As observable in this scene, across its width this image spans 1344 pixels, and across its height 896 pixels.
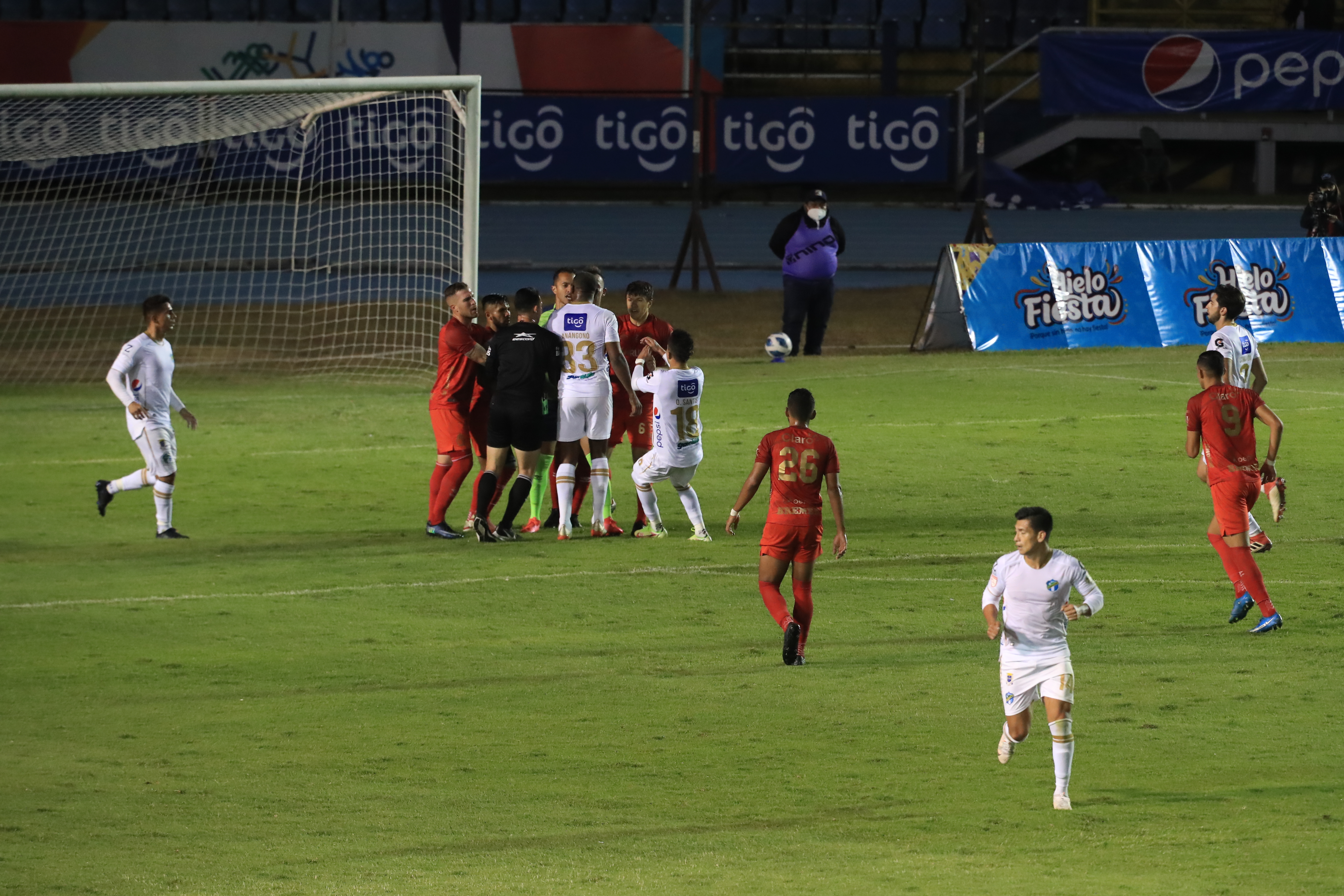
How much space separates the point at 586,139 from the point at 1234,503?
29.4 m

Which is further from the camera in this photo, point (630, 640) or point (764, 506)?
point (764, 506)

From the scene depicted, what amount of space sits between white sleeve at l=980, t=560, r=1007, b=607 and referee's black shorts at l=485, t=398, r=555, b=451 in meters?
6.27

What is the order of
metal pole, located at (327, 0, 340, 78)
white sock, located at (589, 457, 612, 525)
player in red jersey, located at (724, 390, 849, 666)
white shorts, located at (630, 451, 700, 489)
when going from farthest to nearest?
1. metal pole, located at (327, 0, 340, 78)
2. white sock, located at (589, 457, 612, 525)
3. white shorts, located at (630, 451, 700, 489)
4. player in red jersey, located at (724, 390, 849, 666)

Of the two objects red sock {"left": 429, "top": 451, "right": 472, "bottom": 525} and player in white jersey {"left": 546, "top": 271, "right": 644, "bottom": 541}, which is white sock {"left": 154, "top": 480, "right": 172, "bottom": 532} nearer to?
red sock {"left": 429, "top": 451, "right": 472, "bottom": 525}

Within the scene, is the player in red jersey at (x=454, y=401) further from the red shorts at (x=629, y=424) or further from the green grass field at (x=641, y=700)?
the red shorts at (x=629, y=424)

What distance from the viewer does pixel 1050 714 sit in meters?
7.78

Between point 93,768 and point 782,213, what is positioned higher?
point 782,213

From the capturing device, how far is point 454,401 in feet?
46.6

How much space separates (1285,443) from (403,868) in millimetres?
13299

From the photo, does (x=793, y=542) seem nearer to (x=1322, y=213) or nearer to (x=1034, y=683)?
(x=1034, y=683)

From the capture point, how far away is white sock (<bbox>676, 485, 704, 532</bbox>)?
13703 mm

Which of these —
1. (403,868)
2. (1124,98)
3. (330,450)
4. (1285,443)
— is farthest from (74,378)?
(1124,98)

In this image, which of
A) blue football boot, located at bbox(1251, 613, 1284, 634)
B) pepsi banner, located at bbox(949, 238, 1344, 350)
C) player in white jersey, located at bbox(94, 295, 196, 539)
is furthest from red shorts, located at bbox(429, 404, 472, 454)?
pepsi banner, located at bbox(949, 238, 1344, 350)

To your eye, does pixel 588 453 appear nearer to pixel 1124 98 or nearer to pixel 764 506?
pixel 764 506
